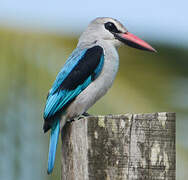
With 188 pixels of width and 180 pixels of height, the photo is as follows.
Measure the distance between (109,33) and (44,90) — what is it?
2.99 feet

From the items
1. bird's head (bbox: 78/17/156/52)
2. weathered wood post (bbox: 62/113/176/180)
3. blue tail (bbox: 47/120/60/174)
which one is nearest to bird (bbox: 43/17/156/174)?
blue tail (bbox: 47/120/60/174)

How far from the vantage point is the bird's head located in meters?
5.46

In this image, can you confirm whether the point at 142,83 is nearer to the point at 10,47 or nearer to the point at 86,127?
the point at 10,47

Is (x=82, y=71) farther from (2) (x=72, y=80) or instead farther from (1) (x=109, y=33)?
(1) (x=109, y=33)

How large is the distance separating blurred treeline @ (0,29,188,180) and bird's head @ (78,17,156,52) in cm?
65

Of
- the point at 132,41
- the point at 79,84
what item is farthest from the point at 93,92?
the point at 132,41

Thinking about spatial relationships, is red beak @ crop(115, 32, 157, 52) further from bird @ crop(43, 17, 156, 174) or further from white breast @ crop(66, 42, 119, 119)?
white breast @ crop(66, 42, 119, 119)

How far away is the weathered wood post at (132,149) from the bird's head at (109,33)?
8.30 ft

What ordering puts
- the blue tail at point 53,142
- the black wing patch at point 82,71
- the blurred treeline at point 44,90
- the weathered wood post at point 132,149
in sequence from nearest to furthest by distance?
the weathered wood post at point 132,149 < the blue tail at point 53,142 < the black wing patch at point 82,71 < the blurred treeline at point 44,90

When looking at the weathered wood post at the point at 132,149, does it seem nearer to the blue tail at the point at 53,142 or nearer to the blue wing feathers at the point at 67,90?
the blue tail at the point at 53,142

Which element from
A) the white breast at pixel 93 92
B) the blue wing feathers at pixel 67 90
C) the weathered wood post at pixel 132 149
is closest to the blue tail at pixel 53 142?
the blue wing feathers at pixel 67 90

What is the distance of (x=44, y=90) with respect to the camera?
568 centimetres

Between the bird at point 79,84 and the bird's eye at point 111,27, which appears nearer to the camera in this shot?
the bird at point 79,84

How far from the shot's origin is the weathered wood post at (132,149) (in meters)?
2.89
